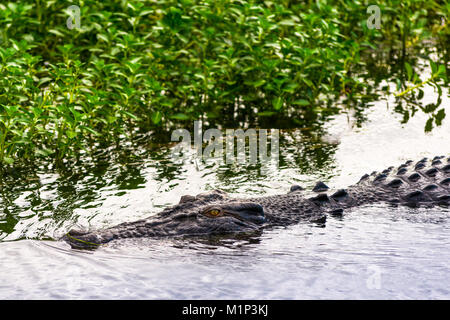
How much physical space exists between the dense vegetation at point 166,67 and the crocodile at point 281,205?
2.12 metres

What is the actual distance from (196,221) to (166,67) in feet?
12.9

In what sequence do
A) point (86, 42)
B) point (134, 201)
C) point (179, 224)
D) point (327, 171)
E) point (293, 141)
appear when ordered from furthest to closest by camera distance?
point (86, 42)
point (293, 141)
point (327, 171)
point (134, 201)
point (179, 224)

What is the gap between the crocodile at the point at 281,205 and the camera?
5863 mm

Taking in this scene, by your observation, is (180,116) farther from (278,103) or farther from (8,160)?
(8,160)

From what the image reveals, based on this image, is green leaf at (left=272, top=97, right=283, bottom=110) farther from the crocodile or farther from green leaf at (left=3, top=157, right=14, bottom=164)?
green leaf at (left=3, top=157, right=14, bottom=164)

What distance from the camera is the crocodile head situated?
5773 millimetres

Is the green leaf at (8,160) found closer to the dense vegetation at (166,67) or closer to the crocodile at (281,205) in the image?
the dense vegetation at (166,67)

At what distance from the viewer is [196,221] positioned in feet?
19.5

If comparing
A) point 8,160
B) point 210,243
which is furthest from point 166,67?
point 210,243

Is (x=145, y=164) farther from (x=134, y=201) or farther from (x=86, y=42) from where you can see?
(x=86, y=42)

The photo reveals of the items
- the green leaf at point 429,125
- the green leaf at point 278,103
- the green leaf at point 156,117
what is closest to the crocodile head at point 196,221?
the green leaf at point 156,117
